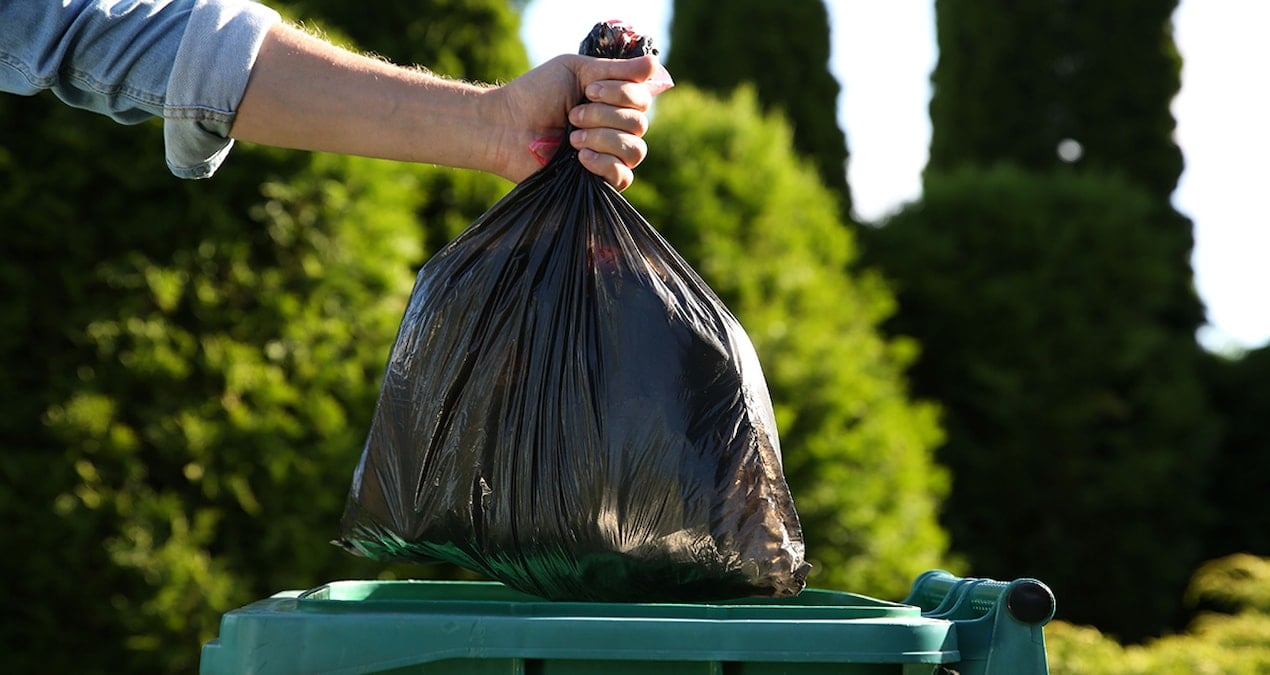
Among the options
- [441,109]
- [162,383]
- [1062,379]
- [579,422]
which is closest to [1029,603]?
[579,422]

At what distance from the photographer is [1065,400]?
6.64 metres

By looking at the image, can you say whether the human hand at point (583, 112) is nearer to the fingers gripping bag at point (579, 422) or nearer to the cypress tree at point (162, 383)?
the fingers gripping bag at point (579, 422)

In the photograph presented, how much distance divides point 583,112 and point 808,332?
9.09 ft

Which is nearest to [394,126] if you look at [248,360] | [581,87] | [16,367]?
[581,87]

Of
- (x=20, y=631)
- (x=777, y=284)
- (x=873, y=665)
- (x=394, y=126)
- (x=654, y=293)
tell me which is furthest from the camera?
(x=777, y=284)

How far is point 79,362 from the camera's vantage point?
3520 mm

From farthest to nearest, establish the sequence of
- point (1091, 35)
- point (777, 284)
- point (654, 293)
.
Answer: point (1091, 35) < point (777, 284) < point (654, 293)

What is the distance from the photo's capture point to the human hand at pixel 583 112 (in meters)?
1.87

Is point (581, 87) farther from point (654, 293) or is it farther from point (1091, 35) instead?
point (1091, 35)

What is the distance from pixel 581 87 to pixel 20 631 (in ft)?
8.06

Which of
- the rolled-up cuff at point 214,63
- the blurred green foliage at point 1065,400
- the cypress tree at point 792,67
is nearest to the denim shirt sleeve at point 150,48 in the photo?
the rolled-up cuff at point 214,63

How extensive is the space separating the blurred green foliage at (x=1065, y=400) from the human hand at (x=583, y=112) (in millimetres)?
4937

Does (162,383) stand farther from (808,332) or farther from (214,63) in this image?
(808,332)

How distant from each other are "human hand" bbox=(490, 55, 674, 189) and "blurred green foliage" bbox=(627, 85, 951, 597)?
2482 mm
